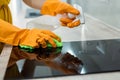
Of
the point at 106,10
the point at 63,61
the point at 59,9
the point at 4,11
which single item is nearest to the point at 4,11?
the point at 4,11

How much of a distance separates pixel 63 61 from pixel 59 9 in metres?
0.41

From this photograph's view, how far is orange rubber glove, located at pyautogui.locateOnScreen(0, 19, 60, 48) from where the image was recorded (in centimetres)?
79

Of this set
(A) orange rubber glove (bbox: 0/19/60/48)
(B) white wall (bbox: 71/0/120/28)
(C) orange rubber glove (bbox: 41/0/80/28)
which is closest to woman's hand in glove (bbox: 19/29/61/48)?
(A) orange rubber glove (bbox: 0/19/60/48)

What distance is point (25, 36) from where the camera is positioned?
2.72 ft

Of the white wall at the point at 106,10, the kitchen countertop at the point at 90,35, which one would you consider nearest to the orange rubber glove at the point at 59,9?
the kitchen countertop at the point at 90,35

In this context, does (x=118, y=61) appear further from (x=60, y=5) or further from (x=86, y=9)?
(x=86, y=9)

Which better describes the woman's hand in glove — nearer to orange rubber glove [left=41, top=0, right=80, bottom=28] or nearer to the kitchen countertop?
the kitchen countertop

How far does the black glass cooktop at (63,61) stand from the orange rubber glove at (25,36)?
38 millimetres

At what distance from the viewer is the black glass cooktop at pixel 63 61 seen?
585 mm

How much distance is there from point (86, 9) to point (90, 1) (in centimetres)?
16

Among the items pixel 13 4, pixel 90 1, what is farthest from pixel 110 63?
pixel 13 4

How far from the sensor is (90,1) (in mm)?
1835

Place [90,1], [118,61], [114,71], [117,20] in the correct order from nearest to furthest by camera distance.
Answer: [114,71]
[118,61]
[117,20]
[90,1]

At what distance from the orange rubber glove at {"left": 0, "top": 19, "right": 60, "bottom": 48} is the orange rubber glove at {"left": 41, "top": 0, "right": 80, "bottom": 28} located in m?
0.22
